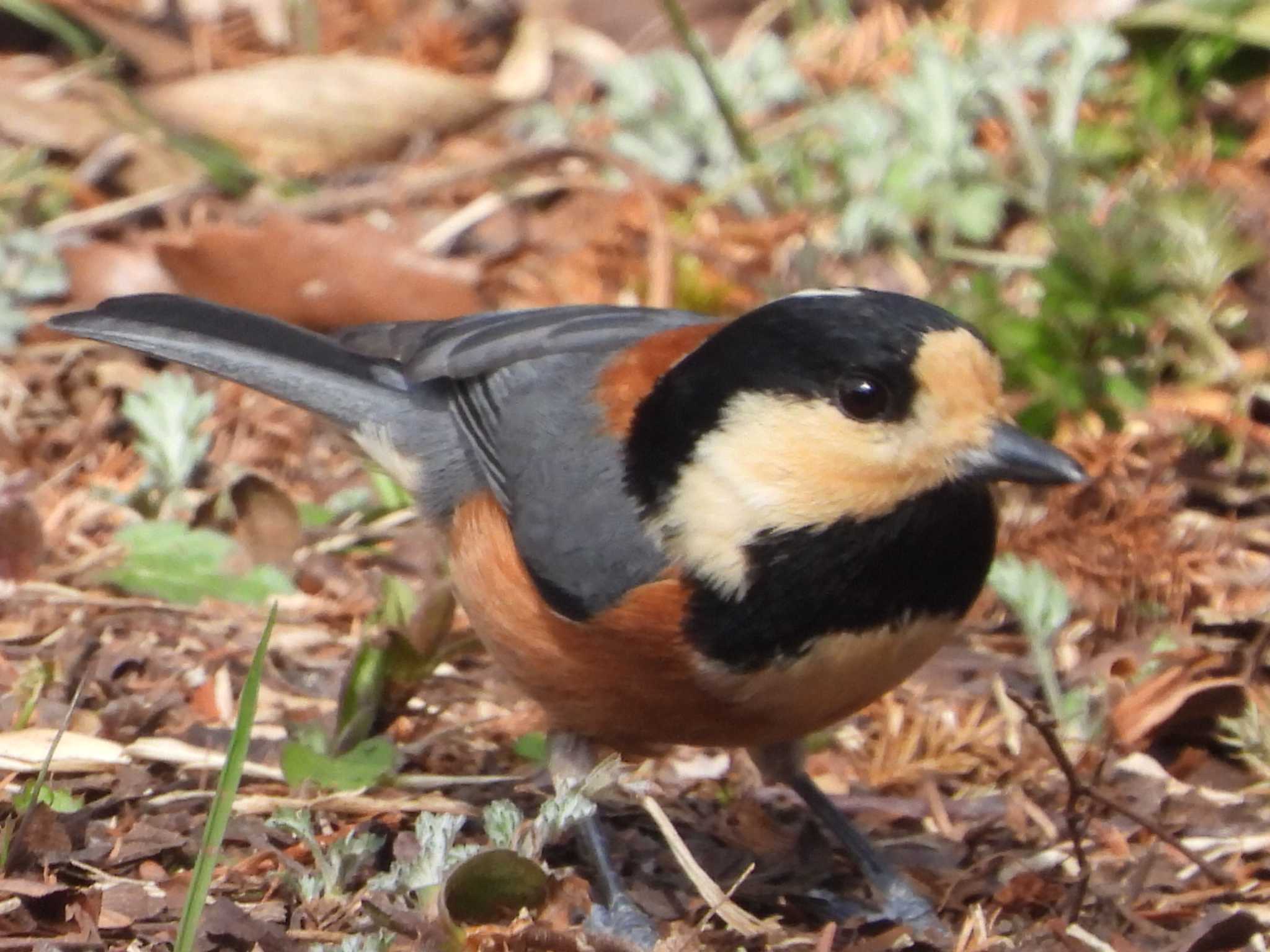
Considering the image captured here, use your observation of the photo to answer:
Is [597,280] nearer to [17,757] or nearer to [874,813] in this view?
[874,813]

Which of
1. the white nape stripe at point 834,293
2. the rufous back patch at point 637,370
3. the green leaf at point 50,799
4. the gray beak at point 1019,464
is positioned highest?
the white nape stripe at point 834,293

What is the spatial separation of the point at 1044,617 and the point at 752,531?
38.3 inches

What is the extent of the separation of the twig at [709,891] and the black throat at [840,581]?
1.10 feet

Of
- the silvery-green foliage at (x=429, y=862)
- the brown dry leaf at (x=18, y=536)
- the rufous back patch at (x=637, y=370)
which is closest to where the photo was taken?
the silvery-green foliage at (x=429, y=862)

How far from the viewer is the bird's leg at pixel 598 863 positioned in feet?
9.72

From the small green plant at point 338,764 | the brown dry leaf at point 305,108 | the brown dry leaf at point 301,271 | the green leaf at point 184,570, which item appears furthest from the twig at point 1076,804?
the brown dry leaf at point 305,108

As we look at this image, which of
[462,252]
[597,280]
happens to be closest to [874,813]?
[597,280]

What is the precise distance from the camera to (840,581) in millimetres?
2984

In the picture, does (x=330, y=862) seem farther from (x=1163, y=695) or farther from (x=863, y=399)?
(x=1163, y=695)

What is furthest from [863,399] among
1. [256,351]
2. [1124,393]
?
[1124,393]

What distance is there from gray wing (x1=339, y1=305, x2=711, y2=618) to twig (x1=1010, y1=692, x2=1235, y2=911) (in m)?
0.66

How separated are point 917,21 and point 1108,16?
0.84 metres

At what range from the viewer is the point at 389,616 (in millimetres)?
3762

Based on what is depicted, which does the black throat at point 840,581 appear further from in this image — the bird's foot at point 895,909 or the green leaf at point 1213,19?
the green leaf at point 1213,19
